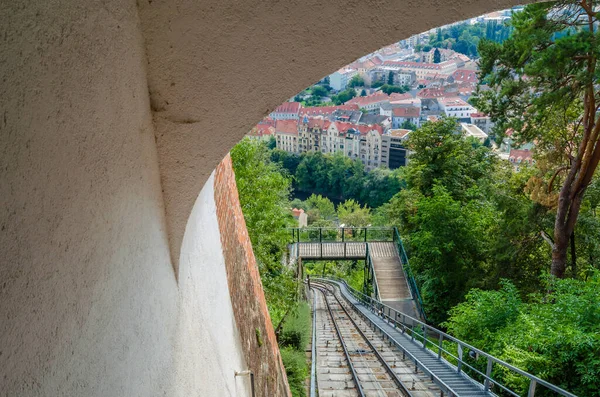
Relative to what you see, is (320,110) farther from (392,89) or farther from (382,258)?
(382,258)

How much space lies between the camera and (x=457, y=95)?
358 ft

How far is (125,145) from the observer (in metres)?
1.93

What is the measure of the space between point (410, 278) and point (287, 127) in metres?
73.9

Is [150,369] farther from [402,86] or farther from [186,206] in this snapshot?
[402,86]

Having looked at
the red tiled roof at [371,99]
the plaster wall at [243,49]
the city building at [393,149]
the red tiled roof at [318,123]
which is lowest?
the plaster wall at [243,49]

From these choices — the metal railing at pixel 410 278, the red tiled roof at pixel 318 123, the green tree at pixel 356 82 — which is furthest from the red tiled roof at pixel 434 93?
the metal railing at pixel 410 278

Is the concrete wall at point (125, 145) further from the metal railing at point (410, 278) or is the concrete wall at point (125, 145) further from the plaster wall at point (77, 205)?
Result: the metal railing at point (410, 278)

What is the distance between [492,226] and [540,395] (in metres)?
12.6

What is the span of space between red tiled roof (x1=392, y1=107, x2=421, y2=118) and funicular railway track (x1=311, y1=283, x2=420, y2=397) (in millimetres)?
Result: 88351

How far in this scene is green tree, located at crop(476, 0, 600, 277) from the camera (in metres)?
9.46

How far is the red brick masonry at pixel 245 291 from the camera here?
13.5 feet

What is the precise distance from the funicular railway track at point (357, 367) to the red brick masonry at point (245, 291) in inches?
148

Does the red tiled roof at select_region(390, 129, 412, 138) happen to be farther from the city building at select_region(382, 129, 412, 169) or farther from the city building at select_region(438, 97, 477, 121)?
the city building at select_region(438, 97, 477, 121)

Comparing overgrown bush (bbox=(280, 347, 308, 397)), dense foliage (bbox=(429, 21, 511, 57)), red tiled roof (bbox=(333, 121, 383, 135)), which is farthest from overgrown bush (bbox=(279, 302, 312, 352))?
dense foliage (bbox=(429, 21, 511, 57))
